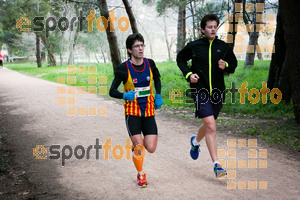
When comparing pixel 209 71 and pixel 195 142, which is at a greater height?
pixel 209 71

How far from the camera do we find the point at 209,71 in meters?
4.51

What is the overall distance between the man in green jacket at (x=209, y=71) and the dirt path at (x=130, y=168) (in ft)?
1.96

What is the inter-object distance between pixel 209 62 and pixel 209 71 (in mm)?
132

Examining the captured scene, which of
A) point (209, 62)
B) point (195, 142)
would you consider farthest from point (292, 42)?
point (195, 142)

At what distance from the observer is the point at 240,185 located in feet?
14.5

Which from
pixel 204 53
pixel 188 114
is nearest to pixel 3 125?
pixel 188 114

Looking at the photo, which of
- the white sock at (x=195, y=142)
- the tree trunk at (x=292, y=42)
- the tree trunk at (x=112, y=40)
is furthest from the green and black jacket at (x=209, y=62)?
the tree trunk at (x=112, y=40)

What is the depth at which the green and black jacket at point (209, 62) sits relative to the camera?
177 inches

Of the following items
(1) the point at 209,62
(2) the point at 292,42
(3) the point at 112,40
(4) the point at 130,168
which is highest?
(3) the point at 112,40

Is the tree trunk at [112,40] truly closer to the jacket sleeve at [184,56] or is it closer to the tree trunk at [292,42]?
the tree trunk at [292,42]

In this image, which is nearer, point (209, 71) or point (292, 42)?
point (209, 71)

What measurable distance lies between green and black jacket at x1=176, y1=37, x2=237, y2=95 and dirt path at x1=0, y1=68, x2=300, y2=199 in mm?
1461

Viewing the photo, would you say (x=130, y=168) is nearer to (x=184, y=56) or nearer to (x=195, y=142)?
(x=195, y=142)

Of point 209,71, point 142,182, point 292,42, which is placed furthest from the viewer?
point 292,42
